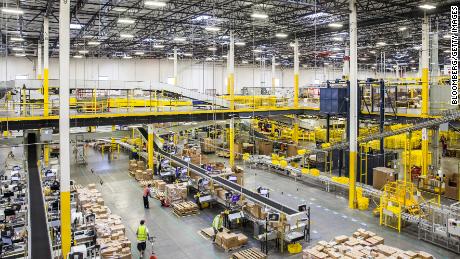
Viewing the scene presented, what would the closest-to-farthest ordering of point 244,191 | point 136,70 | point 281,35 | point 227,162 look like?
point 244,191 < point 281,35 < point 227,162 < point 136,70

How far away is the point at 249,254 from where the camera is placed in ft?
33.5

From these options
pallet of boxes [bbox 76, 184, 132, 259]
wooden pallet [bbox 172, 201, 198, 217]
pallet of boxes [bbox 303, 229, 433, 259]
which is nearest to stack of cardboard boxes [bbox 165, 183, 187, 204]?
wooden pallet [bbox 172, 201, 198, 217]

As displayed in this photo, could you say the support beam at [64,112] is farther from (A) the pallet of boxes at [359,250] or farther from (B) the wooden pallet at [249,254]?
(A) the pallet of boxes at [359,250]

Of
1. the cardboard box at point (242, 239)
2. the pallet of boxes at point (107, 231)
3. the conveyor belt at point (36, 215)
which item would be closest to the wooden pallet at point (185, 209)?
the pallet of boxes at point (107, 231)

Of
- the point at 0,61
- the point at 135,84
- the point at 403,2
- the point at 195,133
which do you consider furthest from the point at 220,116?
the point at 0,61

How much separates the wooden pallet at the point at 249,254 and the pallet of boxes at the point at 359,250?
123cm

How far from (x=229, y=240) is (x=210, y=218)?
3.05 meters

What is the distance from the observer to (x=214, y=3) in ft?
59.5

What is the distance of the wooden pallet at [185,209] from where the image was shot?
14.1m

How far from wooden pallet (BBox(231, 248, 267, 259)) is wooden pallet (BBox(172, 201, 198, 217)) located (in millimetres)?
4278

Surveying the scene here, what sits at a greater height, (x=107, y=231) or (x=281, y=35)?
(x=281, y=35)

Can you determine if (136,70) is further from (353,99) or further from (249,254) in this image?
(249,254)

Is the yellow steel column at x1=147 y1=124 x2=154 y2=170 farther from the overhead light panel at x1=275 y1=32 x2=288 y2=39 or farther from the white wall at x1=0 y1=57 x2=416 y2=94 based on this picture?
the white wall at x1=0 y1=57 x2=416 y2=94

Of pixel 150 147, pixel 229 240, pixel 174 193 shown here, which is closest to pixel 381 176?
pixel 229 240
